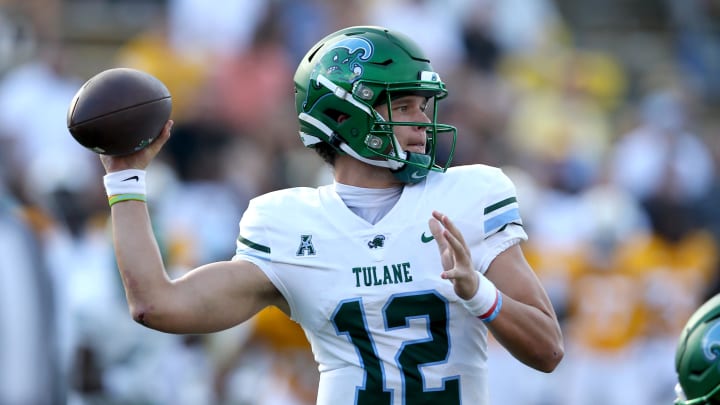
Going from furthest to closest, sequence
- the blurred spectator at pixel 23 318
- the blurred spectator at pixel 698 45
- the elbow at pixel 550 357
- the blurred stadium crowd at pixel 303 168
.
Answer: the blurred spectator at pixel 698 45 → the blurred stadium crowd at pixel 303 168 → the blurred spectator at pixel 23 318 → the elbow at pixel 550 357

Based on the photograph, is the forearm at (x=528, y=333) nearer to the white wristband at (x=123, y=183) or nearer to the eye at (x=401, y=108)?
the eye at (x=401, y=108)

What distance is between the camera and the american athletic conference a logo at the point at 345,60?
3.55 meters

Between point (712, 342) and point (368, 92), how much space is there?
3.71 feet

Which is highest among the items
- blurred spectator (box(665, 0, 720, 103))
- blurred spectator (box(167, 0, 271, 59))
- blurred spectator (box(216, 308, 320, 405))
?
blurred spectator (box(167, 0, 271, 59))

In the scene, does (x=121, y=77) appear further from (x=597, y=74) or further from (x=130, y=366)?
(x=597, y=74)

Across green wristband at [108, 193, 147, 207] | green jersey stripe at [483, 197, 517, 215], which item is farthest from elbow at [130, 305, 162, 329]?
green jersey stripe at [483, 197, 517, 215]

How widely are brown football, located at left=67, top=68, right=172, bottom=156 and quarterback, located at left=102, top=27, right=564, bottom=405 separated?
0.22 ft

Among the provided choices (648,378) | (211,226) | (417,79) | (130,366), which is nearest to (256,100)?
(211,226)

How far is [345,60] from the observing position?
3576mm

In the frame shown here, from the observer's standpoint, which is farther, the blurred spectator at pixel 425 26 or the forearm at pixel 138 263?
the blurred spectator at pixel 425 26

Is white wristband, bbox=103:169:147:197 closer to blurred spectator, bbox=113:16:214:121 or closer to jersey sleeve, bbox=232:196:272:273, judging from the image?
jersey sleeve, bbox=232:196:272:273

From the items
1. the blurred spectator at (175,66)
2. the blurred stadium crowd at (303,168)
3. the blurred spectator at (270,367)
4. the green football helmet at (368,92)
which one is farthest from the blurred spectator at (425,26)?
the green football helmet at (368,92)

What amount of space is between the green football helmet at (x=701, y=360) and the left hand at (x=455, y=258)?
0.59m

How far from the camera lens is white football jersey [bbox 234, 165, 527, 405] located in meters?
3.43
